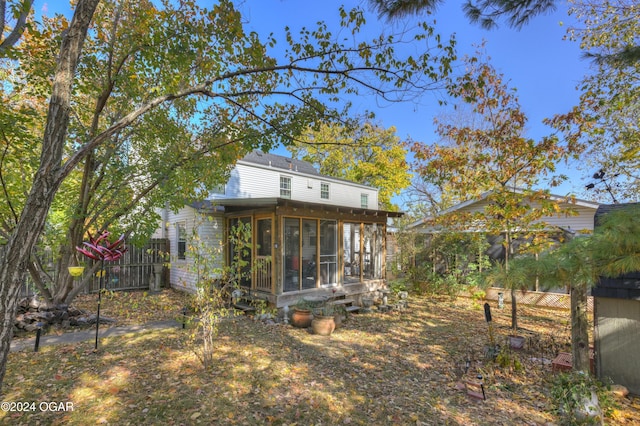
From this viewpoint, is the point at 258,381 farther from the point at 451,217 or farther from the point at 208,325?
the point at 451,217

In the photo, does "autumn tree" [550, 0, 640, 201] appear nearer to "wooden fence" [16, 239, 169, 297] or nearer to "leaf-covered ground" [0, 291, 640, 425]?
"leaf-covered ground" [0, 291, 640, 425]

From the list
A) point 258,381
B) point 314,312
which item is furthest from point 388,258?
point 258,381

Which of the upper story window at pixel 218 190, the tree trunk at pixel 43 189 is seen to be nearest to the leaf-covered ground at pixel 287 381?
the tree trunk at pixel 43 189

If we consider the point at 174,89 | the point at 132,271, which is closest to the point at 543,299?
the point at 174,89

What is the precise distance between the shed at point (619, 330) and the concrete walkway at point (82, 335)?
7.56 meters

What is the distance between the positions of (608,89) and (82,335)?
12.4m

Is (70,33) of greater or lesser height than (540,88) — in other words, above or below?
below

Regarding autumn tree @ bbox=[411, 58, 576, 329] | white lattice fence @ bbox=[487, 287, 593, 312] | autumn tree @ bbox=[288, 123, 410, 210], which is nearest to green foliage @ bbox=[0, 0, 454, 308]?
autumn tree @ bbox=[411, 58, 576, 329]

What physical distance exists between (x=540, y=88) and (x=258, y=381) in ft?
31.4

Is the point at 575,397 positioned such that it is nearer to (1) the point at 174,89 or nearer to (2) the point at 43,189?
(2) the point at 43,189

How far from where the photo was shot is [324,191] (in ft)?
58.9

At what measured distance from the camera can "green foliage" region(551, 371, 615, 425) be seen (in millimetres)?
3457

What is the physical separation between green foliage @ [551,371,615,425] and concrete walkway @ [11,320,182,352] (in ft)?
22.0

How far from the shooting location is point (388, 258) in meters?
14.7
